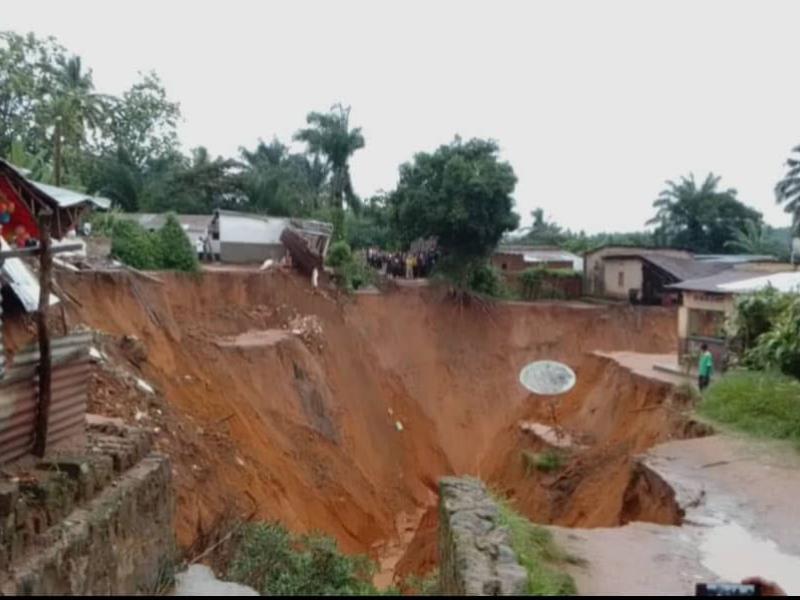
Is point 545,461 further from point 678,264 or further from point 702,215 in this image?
point 702,215

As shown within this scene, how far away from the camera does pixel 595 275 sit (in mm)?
38625

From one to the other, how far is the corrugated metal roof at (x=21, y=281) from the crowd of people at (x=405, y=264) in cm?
2531

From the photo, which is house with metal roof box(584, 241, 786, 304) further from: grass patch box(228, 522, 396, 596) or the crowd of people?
grass patch box(228, 522, 396, 596)

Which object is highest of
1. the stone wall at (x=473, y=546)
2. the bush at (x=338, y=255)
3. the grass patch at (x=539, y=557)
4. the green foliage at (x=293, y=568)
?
the bush at (x=338, y=255)

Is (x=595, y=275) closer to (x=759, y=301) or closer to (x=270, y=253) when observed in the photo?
(x=270, y=253)

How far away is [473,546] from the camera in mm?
7973

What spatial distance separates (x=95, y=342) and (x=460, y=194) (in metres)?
18.6

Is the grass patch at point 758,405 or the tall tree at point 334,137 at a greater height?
the tall tree at point 334,137

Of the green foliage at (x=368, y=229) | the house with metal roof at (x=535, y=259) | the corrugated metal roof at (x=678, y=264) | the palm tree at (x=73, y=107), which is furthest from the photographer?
the house with metal roof at (x=535, y=259)

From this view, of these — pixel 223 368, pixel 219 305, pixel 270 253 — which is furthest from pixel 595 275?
pixel 223 368

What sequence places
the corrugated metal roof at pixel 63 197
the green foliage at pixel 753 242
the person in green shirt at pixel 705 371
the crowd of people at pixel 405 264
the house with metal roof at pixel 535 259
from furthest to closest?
the green foliage at pixel 753 242 < the house with metal roof at pixel 535 259 < the crowd of people at pixel 405 264 < the person in green shirt at pixel 705 371 < the corrugated metal roof at pixel 63 197

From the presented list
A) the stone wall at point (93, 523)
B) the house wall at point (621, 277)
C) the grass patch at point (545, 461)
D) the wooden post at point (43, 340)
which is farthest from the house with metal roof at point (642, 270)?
the wooden post at point (43, 340)

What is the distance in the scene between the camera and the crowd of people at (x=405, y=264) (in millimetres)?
35156

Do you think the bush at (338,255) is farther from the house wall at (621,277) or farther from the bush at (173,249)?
the house wall at (621,277)
